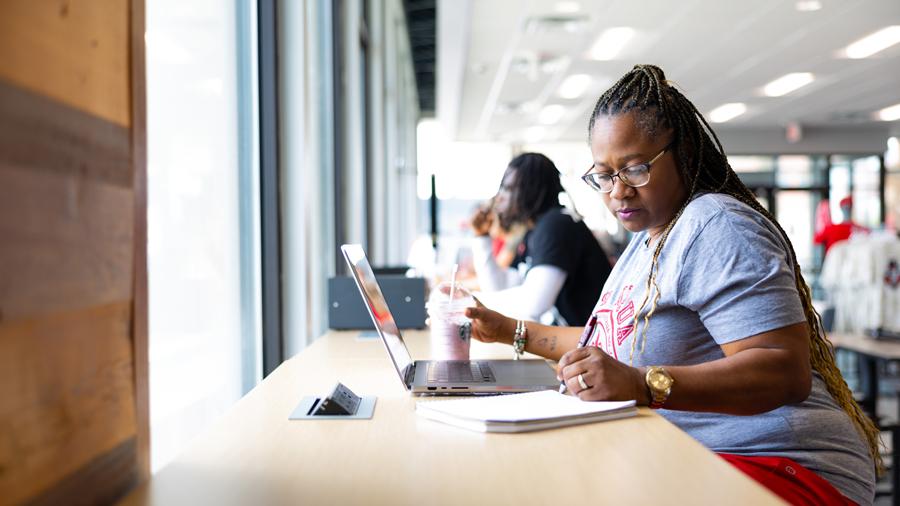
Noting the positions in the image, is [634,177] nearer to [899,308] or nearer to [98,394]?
[98,394]

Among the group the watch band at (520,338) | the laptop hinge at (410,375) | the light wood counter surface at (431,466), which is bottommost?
the light wood counter surface at (431,466)

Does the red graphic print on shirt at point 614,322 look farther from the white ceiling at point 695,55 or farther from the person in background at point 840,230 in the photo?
the person in background at point 840,230

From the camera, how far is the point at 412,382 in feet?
4.76

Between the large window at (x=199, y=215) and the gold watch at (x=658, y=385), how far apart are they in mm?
819

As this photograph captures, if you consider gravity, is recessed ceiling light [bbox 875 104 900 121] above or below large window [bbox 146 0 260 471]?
above

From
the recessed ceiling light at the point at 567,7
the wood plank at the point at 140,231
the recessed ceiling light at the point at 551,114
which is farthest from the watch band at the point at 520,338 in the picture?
the recessed ceiling light at the point at 551,114

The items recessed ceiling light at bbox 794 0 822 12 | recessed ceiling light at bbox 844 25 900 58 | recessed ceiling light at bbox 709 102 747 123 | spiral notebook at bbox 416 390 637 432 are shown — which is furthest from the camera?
recessed ceiling light at bbox 709 102 747 123

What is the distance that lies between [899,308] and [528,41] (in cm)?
361

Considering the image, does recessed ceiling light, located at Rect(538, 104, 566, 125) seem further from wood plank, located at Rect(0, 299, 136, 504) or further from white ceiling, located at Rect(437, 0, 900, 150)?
wood plank, located at Rect(0, 299, 136, 504)

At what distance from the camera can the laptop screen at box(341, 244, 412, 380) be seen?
4.29ft

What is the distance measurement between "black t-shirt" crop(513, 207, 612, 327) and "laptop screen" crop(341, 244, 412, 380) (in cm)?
119

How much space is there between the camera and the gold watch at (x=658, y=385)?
120 centimetres

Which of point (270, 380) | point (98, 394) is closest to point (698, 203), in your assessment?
point (270, 380)

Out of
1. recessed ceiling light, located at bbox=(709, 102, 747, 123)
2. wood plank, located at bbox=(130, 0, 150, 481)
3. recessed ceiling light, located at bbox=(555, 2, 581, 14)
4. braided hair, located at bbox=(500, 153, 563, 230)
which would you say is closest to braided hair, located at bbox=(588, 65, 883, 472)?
wood plank, located at bbox=(130, 0, 150, 481)
